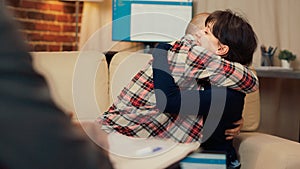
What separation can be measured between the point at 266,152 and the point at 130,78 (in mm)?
758

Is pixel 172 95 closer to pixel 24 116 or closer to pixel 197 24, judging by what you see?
pixel 197 24

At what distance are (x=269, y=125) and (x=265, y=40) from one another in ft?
1.97

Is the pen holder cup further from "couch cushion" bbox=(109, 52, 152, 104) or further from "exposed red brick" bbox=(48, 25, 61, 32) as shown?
"exposed red brick" bbox=(48, 25, 61, 32)

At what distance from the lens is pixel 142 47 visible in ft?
11.8

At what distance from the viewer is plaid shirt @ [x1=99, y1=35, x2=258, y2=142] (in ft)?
6.11

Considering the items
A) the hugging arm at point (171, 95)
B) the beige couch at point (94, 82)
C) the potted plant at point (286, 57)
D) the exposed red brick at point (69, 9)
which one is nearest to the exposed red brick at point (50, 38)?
the exposed red brick at point (69, 9)

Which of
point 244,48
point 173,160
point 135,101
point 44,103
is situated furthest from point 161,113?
point 44,103

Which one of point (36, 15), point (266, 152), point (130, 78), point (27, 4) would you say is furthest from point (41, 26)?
point (266, 152)

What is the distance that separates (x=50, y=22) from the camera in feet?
11.7

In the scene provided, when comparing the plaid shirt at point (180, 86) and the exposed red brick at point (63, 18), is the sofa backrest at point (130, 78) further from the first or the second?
the exposed red brick at point (63, 18)

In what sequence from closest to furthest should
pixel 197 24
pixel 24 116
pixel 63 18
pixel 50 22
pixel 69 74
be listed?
pixel 24 116 → pixel 197 24 → pixel 69 74 → pixel 50 22 → pixel 63 18

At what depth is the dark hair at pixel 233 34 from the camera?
1918mm

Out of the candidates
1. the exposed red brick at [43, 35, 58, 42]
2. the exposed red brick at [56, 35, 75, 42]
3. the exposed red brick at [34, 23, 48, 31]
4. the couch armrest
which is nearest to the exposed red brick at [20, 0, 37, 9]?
the exposed red brick at [34, 23, 48, 31]

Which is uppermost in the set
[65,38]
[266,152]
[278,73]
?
[65,38]
